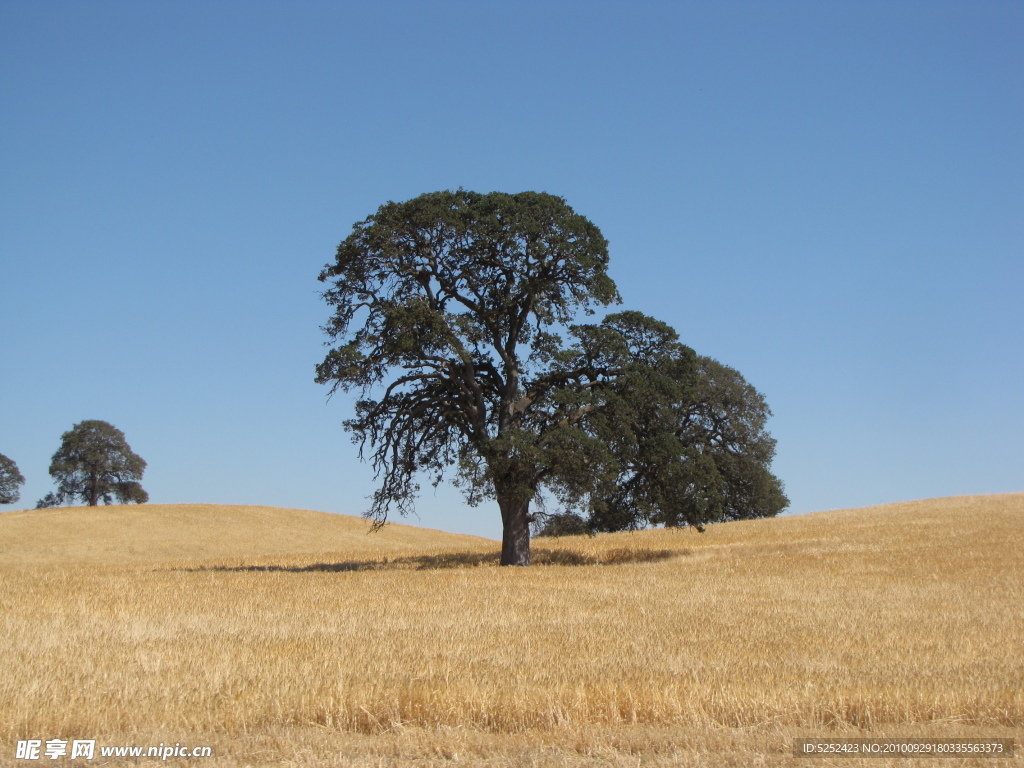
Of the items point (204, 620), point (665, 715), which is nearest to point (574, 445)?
point (204, 620)

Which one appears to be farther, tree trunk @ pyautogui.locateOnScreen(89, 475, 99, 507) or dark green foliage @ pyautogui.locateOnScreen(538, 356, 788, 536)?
tree trunk @ pyautogui.locateOnScreen(89, 475, 99, 507)

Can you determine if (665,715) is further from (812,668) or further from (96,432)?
(96,432)

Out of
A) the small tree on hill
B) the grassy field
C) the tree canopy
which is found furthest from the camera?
the small tree on hill

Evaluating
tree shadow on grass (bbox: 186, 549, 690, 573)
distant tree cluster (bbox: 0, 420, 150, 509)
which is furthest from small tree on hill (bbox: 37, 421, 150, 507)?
tree shadow on grass (bbox: 186, 549, 690, 573)

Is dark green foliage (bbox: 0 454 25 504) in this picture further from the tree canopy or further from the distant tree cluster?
the tree canopy

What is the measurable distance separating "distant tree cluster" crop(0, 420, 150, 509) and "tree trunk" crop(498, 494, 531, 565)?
57.4m

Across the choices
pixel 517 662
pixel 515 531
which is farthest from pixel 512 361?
pixel 517 662

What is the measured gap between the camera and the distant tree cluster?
73188 millimetres

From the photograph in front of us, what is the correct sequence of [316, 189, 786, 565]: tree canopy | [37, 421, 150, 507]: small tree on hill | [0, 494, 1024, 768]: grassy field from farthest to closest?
[37, 421, 150, 507]: small tree on hill
[316, 189, 786, 565]: tree canopy
[0, 494, 1024, 768]: grassy field

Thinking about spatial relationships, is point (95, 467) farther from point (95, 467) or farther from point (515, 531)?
point (515, 531)

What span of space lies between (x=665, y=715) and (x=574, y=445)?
1697 cm

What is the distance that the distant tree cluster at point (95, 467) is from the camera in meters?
73.2

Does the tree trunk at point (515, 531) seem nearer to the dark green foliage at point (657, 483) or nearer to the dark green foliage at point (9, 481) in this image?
the dark green foliage at point (657, 483)

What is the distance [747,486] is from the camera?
51.5 m
